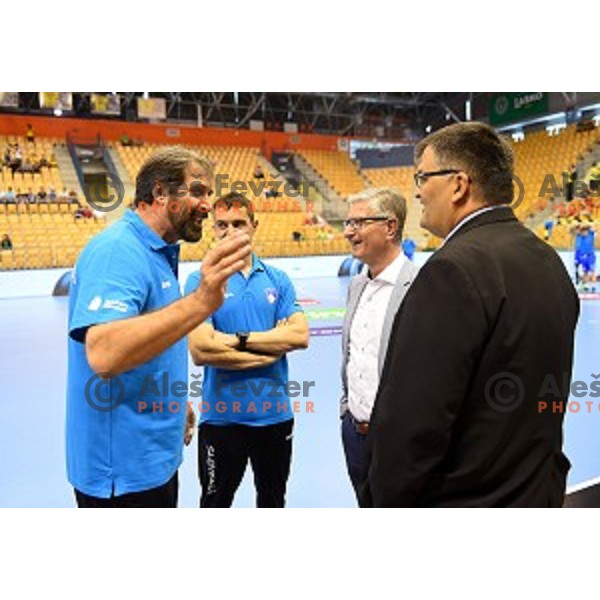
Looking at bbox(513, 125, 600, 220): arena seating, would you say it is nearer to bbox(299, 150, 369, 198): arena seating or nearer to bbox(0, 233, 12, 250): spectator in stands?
bbox(299, 150, 369, 198): arena seating

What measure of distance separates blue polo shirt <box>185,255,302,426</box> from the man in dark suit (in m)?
0.94

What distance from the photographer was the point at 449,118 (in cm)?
2144

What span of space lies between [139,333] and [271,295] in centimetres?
106

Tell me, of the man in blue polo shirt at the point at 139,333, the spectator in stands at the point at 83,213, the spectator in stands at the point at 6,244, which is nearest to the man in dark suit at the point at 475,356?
the man in blue polo shirt at the point at 139,333

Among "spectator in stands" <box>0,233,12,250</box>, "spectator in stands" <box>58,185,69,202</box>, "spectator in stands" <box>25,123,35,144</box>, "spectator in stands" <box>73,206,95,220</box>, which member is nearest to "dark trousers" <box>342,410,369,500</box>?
"spectator in stands" <box>0,233,12,250</box>

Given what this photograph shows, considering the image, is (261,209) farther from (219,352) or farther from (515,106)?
(219,352)

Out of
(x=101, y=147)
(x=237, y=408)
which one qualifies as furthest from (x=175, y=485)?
(x=101, y=147)

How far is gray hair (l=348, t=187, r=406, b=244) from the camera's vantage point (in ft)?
7.09

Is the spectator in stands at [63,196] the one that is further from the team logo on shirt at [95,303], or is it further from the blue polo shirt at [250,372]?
the team logo on shirt at [95,303]

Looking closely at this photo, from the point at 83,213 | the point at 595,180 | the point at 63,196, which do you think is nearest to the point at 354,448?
the point at 595,180

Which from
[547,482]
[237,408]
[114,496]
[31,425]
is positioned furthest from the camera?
[31,425]

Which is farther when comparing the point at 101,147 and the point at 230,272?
the point at 101,147

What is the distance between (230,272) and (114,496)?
77 centimetres
